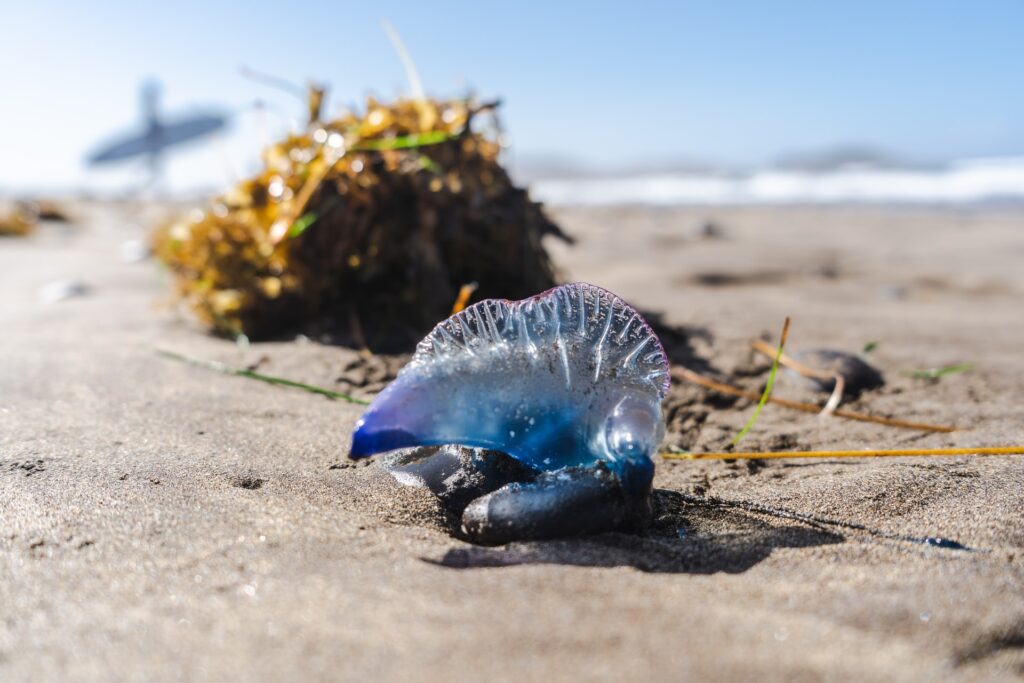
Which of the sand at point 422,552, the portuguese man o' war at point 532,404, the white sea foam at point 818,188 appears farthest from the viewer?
the white sea foam at point 818,188

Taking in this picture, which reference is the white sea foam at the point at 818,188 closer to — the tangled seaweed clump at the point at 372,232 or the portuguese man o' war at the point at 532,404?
the tangled seaweed clump at the point at 372,232

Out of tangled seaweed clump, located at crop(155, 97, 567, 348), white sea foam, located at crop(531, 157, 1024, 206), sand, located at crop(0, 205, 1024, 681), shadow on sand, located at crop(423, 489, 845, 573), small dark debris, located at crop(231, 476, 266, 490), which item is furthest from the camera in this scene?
white sea foam, located at crop(531, 157, 1024, 206)

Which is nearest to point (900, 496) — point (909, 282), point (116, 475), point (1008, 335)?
point (116, 475)

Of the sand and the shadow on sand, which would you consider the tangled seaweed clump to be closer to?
the sand

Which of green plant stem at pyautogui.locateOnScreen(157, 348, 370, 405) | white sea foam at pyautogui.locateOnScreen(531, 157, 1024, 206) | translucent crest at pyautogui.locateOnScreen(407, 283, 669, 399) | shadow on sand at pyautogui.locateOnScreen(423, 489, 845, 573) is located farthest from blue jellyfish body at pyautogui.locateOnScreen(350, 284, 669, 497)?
white sea foam at pyautogui.locateOnScreen(531, 157, 1024, 206)

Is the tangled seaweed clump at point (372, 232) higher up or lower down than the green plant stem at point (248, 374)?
higher up

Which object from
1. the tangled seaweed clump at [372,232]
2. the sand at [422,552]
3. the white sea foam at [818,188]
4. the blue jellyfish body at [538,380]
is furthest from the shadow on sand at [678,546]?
the white sea foam at [818,188]

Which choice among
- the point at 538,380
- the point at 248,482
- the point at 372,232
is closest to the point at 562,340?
the point at 538,380

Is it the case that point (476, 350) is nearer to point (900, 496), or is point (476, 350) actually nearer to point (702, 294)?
point (900, 496)
